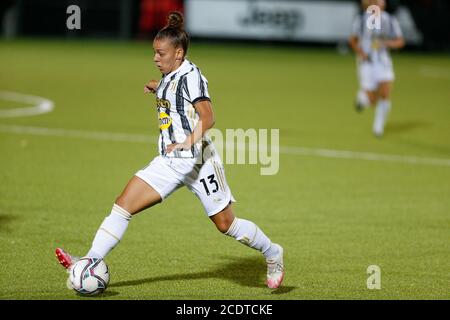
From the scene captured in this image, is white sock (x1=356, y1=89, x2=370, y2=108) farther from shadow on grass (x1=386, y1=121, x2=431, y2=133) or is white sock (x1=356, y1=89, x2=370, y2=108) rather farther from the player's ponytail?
the player's ponytail

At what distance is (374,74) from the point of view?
16203 mm

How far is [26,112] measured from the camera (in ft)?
58.0

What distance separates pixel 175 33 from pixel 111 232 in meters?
1.57

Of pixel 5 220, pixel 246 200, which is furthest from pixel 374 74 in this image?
pixel 5 220

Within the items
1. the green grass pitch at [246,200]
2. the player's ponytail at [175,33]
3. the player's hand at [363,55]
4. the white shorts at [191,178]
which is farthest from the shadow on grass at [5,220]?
the player's hand at [363,55]

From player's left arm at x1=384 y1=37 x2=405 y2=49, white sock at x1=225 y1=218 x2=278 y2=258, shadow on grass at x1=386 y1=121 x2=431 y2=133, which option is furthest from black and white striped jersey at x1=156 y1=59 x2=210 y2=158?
shadow on grass at x1=386 y1=121 x2=431 y2=133

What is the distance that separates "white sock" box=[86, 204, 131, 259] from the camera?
271 inches

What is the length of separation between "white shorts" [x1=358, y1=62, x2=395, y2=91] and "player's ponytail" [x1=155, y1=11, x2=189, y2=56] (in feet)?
31.5

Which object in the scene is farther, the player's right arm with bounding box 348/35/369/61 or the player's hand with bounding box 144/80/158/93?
the player's right arm with bounding box 348/35/369/61

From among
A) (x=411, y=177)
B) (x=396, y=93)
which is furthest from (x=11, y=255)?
(x=396, y=93)

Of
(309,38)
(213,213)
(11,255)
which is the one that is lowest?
(309,38)
